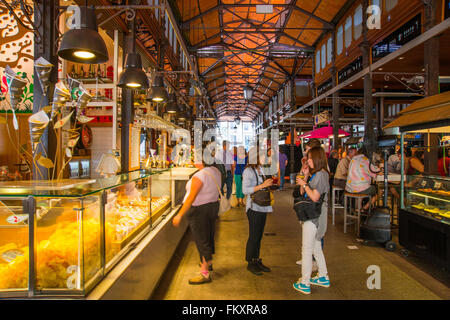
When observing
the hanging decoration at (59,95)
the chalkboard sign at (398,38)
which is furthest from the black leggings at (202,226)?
the chalkboard sign at (398,38)

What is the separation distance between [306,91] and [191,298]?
17408mm

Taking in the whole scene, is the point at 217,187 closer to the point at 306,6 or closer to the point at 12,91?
the point at 12,91

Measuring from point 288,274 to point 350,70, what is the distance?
887 cm

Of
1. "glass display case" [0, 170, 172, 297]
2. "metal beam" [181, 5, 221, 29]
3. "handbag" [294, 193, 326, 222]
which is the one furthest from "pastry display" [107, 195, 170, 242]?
"metal beam" [181, 5, 221, 29]

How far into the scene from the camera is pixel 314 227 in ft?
11.1

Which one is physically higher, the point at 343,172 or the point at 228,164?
the point at 228,164

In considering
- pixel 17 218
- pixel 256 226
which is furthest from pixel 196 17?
pixel 17 218

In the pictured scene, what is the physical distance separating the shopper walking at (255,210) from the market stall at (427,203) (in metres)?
2.28

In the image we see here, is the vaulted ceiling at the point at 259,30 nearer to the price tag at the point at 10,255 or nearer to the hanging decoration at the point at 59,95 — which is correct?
the hanging decoration at the point at 59,95

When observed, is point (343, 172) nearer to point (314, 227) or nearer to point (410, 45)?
point (410, 45)

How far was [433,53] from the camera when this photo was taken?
607cm

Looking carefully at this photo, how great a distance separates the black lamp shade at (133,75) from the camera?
165 inches

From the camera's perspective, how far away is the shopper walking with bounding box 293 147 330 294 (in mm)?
3365
